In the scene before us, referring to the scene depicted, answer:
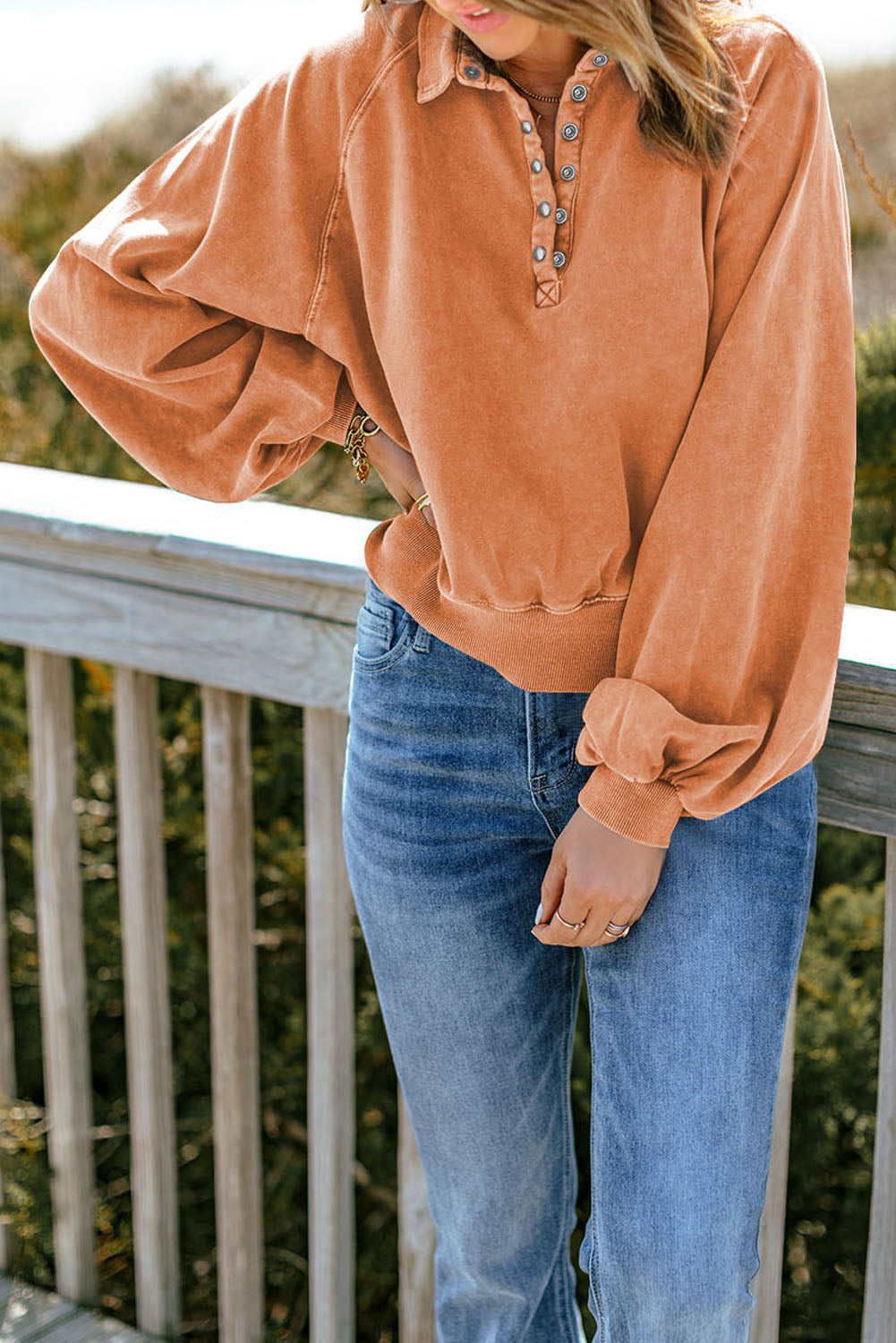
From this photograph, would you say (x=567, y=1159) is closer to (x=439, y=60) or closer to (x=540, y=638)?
(x=540, y=638)

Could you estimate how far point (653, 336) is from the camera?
112 cm

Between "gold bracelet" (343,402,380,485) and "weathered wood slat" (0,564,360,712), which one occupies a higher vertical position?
"gold bracelet" (343,402,380,485)

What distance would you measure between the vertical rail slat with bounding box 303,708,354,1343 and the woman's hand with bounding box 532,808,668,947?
473mm

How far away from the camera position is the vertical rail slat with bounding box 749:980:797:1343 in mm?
1401

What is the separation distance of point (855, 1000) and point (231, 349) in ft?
3.93

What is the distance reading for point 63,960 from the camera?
1.90 metres

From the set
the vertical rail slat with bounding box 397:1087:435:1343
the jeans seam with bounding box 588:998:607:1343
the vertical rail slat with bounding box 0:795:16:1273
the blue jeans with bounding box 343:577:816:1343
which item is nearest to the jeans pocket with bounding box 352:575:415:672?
the blue jeans with bounding box 343:577:816:1343

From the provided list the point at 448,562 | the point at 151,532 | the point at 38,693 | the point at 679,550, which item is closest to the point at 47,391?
the point at 38,693

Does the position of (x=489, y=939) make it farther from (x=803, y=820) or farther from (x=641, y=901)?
(x=803, y=820)

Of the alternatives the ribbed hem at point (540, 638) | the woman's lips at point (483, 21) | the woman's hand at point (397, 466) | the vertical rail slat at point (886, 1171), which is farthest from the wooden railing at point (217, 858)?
the woman's lips at point (483, 21)

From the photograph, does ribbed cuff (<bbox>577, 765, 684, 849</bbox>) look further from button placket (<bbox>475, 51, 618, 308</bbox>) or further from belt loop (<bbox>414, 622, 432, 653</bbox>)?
button placket (<bbox>475, 51, 618, 308</bbox>)

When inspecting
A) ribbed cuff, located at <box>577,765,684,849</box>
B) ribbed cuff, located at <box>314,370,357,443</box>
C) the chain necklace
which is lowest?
→ ribbed cuff, located at <box>577,765,684,849</box>

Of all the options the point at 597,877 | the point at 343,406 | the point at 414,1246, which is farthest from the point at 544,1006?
the point at 343,406

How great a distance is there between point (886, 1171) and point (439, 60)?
1.06 m
